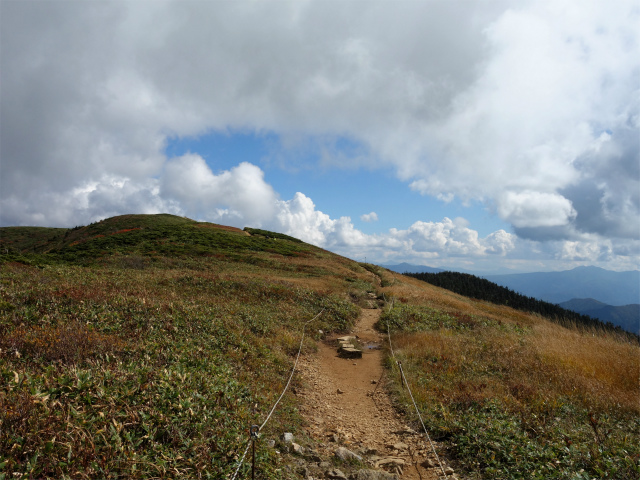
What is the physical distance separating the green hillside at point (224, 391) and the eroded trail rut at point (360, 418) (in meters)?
0.54

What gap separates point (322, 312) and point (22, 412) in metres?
17.7

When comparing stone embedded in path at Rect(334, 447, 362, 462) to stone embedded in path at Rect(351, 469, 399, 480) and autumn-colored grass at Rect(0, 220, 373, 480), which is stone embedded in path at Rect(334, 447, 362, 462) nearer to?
stone embedded in path at Rect(351, 469, 399, 480)

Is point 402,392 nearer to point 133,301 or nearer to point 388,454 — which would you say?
point 388,454

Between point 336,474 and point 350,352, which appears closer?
point 336,474

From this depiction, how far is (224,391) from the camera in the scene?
23.5ft

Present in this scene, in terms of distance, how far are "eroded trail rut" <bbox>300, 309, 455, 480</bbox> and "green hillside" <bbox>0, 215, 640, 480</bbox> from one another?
539mm

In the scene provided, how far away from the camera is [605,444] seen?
6801 millimetres

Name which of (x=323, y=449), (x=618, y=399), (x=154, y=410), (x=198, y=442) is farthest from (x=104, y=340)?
(x=618, y=399)

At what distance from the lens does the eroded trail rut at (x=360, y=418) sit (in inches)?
273

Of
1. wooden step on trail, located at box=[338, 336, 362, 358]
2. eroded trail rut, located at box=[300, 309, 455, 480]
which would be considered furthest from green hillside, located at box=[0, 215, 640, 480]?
wooden step on trail, located at box=[338, 336, 362, 358]

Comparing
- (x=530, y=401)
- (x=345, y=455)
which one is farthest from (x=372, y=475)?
(x=530, y=401)

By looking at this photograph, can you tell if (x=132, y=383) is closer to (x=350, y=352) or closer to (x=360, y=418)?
(x=360, y=418)

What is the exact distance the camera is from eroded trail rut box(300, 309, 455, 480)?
6.93 meters

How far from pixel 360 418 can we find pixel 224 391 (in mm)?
4323
